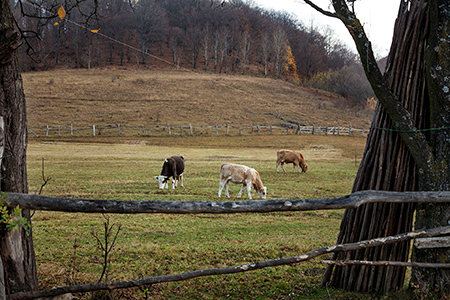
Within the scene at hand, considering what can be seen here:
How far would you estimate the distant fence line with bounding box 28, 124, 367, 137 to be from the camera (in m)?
48.5

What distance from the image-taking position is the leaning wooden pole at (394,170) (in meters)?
4.68

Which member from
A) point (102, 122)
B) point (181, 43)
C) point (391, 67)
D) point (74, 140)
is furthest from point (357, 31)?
point (181, 43)

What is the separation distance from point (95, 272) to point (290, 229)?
594 cm

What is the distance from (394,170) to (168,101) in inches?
2491

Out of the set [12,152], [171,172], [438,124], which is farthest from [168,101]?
[438,124]

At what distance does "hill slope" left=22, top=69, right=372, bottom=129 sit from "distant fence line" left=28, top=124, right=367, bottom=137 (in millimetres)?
2219

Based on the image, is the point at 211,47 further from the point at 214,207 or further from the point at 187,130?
the point at 214,207

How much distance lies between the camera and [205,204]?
392cm

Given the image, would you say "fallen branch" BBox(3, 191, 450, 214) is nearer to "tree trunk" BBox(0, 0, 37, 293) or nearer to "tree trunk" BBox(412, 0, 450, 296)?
"tree trunk" BBox(412, 0, 450, 296)

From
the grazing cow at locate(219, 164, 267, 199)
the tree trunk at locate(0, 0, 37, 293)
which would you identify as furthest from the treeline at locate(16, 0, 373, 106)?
the tree trunk at locate(0, 0, 37, 293)

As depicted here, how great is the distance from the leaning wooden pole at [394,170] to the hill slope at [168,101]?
50.6m

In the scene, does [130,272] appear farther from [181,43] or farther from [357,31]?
[181,43]

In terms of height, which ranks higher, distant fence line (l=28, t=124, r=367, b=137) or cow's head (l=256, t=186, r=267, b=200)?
distant fence line (l=28, t=124, r=367, b=137)

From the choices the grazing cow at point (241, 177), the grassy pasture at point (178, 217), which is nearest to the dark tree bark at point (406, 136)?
the grassy pasture at point (178, 217)
